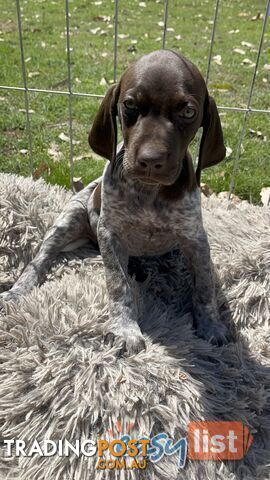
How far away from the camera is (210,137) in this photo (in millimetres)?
2400

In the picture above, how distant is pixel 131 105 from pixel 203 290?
1.07m

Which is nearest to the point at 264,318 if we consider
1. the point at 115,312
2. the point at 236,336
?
the point at 236,336

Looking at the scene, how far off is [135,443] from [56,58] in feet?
20.0

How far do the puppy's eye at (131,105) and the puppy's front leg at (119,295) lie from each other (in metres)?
0.72

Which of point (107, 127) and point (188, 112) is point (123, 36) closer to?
point (107, 127)

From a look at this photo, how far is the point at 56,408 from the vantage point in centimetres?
202

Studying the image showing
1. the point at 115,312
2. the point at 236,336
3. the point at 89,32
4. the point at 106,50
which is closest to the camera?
the point at 115,312

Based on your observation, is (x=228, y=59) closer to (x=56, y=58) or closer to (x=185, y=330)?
(x=56, y=58)

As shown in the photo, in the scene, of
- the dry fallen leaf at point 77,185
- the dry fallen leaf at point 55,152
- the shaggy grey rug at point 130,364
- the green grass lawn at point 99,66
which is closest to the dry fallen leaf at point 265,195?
the green grass lawn at point 99,66

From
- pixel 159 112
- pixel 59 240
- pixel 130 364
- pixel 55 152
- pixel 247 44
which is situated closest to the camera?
pixel 159 112

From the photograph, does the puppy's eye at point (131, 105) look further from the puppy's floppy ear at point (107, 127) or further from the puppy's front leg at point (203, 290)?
the puppy's front leg at point (203, 290)

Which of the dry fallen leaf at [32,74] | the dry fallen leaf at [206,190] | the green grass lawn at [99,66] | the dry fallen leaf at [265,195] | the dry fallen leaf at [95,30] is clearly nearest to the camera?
the dry fallen leaf at [265,195]

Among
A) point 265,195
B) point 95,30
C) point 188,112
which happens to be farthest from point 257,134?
point 95,30

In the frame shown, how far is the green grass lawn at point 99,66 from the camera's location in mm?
4285
